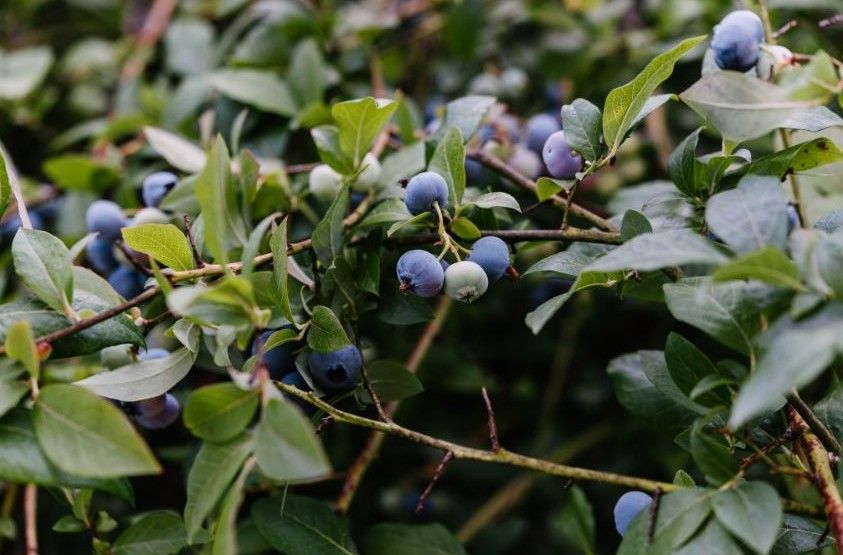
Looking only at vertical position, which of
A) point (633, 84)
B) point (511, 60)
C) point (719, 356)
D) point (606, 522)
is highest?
point (633, 84)

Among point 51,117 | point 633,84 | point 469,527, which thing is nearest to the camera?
point 633,84

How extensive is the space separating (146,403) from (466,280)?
31cm

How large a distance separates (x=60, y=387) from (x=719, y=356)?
0.91m

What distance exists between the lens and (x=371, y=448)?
875 mm

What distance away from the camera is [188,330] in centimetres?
63

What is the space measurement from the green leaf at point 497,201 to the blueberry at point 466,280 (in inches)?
2.0

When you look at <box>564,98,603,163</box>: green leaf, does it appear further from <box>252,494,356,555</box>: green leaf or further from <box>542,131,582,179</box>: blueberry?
<box>252,494,356,555</box>: green leaf

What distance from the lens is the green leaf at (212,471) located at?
0.53m

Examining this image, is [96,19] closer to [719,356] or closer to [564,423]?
[564,423]

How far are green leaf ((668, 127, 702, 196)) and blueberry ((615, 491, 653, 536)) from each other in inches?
9.8

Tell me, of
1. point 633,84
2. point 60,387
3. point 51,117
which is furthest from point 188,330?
point 51,117

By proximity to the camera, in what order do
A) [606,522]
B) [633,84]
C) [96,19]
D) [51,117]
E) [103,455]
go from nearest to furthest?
[103,455]
[633,84]
[606,522]
[51,117]
[96,19]

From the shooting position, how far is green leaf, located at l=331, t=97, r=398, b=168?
70 centimetres

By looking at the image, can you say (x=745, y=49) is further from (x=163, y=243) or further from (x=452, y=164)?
(x=163, y=243)
